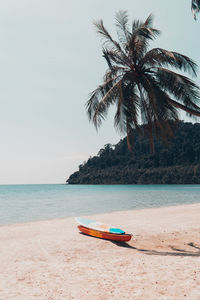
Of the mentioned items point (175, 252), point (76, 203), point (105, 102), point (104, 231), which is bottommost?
point (76, 203)

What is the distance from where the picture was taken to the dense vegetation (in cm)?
11200

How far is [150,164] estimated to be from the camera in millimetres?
124438

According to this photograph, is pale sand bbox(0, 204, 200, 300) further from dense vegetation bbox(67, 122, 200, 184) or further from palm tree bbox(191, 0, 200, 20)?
dense vegetation bbox(67, 122, 200, 184)

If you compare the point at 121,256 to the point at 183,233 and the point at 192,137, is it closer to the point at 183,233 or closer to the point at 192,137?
the point at 183,233

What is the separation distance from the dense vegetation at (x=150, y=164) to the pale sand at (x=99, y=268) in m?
87.6

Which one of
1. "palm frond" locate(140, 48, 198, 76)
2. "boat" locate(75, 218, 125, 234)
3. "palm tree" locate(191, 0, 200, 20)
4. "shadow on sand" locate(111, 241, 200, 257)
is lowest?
"shadow on sand" locate(111, 241, 200, 257)

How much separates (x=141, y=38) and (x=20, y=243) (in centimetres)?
939

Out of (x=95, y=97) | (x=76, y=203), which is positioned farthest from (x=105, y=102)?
(x=76, y=203)

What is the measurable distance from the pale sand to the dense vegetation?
87.6 metres

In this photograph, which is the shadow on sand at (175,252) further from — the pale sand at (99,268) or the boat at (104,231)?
the boat at (104,231)

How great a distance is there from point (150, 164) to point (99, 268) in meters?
120

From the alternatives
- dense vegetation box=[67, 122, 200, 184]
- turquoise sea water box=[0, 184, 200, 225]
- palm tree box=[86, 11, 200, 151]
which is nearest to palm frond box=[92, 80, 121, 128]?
palm tree box=[86, 11, 200, 151]

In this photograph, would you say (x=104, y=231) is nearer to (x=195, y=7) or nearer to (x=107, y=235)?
(x=107, y=235)

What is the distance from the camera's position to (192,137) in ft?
370
